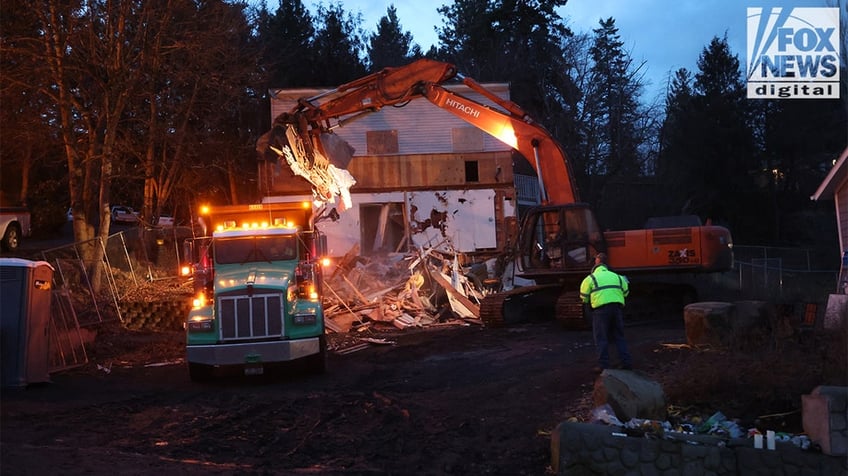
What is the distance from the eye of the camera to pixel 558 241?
61.3 feet

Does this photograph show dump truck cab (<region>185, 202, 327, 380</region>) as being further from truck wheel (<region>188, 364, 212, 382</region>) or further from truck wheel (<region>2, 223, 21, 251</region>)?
truck wheel (<region>2, 223, 21, 251</region>)

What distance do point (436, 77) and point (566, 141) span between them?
24.5 metres

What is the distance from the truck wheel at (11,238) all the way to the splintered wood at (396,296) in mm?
10247

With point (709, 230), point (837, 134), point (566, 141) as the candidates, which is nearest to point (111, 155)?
point (709, 230)

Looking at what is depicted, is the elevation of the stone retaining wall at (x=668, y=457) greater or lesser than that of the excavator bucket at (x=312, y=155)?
lesser

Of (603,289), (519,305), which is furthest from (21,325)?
(519,305)

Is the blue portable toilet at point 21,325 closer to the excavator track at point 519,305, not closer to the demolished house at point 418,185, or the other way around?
the excavator track at point 519,305

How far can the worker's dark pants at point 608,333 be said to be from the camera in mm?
11766

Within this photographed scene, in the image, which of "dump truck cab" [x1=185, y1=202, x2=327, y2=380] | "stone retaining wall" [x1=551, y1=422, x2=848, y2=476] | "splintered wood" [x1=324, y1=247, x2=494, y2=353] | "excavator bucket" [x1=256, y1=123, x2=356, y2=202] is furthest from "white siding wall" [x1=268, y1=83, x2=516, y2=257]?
"stone retaining wall" [x1=551, y1=422, x2=848, y2=476]

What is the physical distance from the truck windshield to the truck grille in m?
1.50

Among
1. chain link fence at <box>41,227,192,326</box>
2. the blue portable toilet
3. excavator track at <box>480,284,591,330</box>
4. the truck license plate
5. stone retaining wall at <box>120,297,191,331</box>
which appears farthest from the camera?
stone retaining wall at <box>120,297,191,331</box>

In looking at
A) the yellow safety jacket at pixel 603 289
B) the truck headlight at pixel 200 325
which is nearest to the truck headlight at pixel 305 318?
the truck headlight at pixel 200 325

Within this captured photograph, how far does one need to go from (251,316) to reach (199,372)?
4.82 ft

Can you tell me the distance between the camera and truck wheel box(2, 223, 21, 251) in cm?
2498
